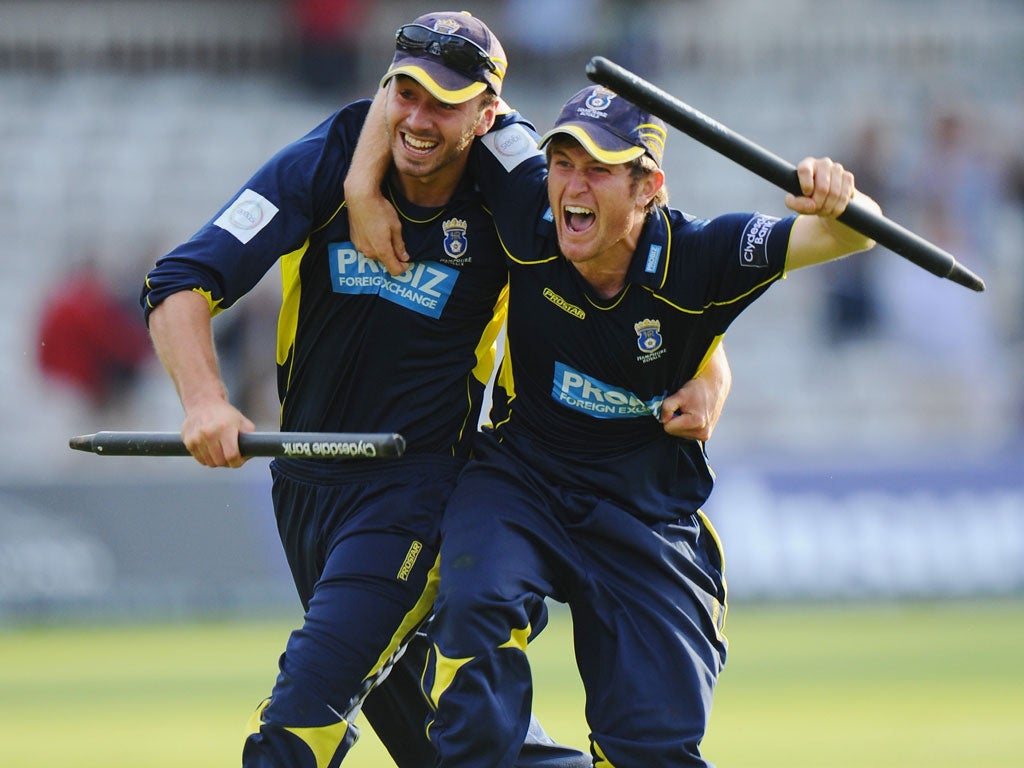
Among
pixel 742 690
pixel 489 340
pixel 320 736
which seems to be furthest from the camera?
pixel 742 690

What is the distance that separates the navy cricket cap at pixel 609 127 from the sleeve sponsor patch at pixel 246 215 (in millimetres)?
1037

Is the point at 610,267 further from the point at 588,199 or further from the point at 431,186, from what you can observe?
the point at 431,186

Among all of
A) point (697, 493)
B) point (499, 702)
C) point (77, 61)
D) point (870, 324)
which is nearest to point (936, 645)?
point (870, 324)

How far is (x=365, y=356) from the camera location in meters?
7.30

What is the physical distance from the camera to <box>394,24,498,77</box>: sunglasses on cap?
6.95 meters

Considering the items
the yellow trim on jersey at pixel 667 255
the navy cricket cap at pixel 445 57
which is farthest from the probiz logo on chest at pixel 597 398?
the navy cricket cap at pixel 445 57

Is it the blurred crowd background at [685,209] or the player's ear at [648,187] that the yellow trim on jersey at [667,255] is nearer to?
the player's ear at [648,187]

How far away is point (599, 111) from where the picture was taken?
6.78 m

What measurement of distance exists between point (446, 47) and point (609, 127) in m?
0.69

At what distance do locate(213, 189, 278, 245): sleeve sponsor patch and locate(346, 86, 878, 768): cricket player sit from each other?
838 millimetres

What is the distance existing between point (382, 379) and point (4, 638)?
8791 millimetres

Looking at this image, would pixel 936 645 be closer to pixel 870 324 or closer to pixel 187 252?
pixel 870 324

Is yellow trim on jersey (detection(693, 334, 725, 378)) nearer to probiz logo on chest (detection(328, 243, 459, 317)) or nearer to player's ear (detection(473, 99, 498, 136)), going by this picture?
probiz logo on chest (detection(328, 243, 459, 317))

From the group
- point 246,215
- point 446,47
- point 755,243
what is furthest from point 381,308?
point 755,243
